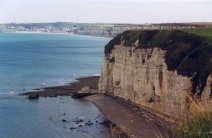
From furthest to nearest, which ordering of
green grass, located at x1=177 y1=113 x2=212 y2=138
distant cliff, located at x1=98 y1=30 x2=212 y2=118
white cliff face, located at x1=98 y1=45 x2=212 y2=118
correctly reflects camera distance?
1. white cliff face, located at x1=98 y1=45 x2=212 y2=118
2. distant cliff, located at x1=98 y1=30 x2=212 y2=118
3. green grass, located at x1=177 y1=113 x2=212 y2=138

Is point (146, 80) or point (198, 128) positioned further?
point (146, 80)

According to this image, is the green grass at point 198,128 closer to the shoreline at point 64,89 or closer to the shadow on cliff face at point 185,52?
the shadow on cliff face at point 185,52

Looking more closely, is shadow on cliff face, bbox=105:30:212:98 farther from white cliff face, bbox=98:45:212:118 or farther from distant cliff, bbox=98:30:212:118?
white cliff face, bbox=98:45:212:118

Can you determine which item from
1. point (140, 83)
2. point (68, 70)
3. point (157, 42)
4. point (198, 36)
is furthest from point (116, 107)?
point (68, 70)

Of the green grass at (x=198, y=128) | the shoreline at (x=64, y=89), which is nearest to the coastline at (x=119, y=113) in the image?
the shoreline at (x=64, y=89)

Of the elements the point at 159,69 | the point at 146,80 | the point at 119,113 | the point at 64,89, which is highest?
the point at 159,69

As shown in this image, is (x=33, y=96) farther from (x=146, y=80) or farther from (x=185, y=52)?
(x=185, y=52)

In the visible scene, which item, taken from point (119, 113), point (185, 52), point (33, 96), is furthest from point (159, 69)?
point (33, 96)

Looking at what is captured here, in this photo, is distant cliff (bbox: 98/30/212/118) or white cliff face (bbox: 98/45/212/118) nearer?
distant cliff (bbox: 98/30/212/118)

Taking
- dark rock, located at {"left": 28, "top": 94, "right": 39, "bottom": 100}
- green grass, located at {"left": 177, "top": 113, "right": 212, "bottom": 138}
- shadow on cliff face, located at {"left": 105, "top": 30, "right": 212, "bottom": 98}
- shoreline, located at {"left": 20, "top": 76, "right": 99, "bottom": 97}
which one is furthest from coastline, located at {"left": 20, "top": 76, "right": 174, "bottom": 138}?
green grass, located at {"left": 177, "top": 113, "right": 212, "bottom": 138}
